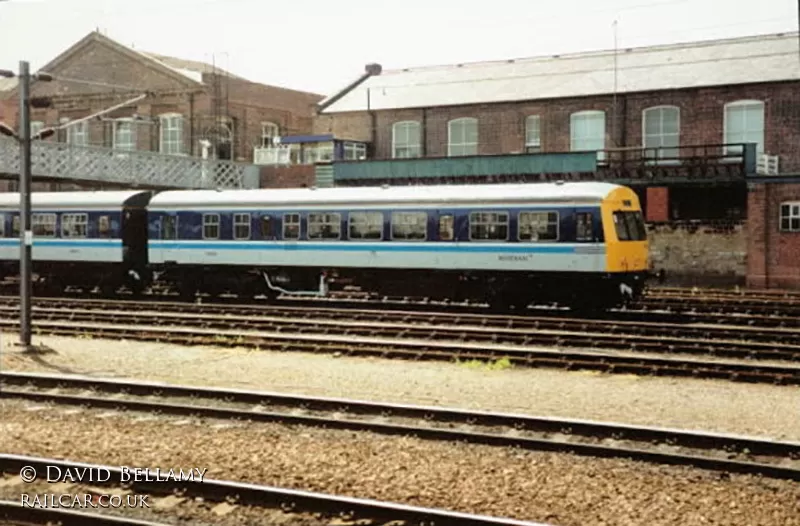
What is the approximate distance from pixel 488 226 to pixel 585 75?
1719cm

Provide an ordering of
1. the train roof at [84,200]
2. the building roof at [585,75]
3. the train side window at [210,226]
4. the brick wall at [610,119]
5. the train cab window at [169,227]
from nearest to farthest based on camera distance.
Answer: the train side window at [210,226], the train cab window at [169,227], the train roof at [84,200], the brick wall at [610,119], the building roof at [585,75]

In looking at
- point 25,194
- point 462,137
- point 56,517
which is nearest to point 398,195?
point 25,194

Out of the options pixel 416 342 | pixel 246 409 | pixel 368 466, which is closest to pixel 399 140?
pixel 416 342

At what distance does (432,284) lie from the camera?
23.3 metres

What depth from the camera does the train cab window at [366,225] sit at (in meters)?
23.7

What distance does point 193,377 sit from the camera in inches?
586

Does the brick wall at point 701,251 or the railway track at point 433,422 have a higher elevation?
the brick wall at point 701,251

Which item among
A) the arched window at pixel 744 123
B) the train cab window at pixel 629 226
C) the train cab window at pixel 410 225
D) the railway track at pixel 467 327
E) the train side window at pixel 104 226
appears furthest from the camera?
the arched window at pixel 744 123

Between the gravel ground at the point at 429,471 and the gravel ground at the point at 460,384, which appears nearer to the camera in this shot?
the gravel ground at the point at 429,471

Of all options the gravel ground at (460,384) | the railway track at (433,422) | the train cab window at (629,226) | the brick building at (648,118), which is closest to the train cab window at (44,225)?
the gravel ground at (460,384)

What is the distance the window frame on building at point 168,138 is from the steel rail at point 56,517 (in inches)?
1542

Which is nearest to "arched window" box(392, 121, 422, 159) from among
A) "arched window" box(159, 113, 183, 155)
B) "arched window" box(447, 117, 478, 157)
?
"arched window" box(447, 117, 478, 157)

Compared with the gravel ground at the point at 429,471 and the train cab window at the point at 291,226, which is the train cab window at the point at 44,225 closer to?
the train cab window at the point at 291,226

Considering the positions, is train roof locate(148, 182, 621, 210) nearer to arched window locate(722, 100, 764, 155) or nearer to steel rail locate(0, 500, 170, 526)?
arched window locate(722, 100, 764, 155)
